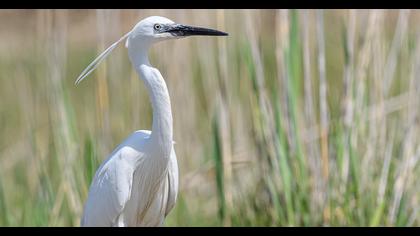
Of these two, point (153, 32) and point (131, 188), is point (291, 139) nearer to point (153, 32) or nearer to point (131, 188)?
point (131, 188)

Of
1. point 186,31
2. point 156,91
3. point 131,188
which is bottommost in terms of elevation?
point 131,188

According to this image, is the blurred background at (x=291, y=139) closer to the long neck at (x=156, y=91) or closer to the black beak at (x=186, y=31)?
the long neck at (x=156, y=91)

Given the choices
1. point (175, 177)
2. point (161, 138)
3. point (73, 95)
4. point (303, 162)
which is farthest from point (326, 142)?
point (73, 95)

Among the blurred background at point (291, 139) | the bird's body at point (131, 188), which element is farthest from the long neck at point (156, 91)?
the blurred background at point (291, 139)

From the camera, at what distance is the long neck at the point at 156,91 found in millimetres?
2098

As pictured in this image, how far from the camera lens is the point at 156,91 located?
2.11 m

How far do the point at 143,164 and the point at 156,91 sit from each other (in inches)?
13.2

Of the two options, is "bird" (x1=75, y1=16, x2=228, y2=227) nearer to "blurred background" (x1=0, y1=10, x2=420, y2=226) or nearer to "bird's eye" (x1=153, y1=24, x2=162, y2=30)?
"bird's eye" (x1=153, y1=24, x2=162, y2=30)

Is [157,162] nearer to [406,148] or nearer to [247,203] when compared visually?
[247,203]

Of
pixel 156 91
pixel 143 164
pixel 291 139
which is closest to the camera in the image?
pixel 156 91

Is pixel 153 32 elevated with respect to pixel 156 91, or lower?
elevated

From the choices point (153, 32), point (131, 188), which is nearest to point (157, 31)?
point (153, 32)

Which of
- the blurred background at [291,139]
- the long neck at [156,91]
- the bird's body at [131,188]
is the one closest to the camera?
the long neck at [156,91]

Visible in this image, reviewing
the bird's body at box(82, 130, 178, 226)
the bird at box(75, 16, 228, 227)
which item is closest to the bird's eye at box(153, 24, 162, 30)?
the bird at box(75, 16, 228, 227)
